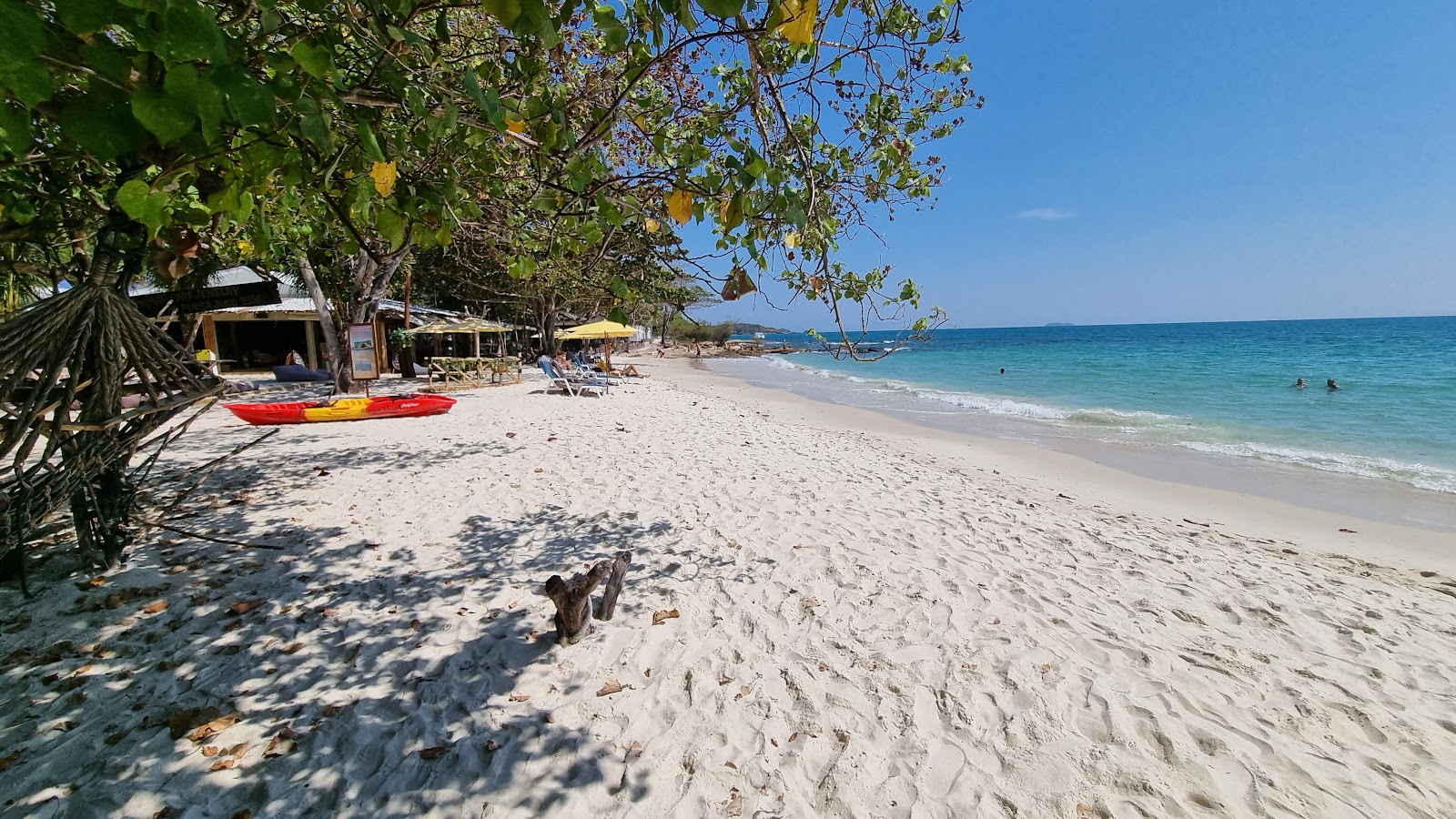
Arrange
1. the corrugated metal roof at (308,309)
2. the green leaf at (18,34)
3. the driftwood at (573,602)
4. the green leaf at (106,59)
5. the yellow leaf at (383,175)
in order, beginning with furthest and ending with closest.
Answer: the corrugated metal roof at (308,309) < the driftwood at (573,602) < the yellow leaf at (383,175) < the green leaf at (106,59) < the green leaf at (18,34)

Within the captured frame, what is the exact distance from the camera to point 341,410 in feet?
26.5

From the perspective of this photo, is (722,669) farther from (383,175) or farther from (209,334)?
(209,334)

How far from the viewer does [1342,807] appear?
2.08 meters

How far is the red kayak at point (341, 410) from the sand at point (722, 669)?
318 cm

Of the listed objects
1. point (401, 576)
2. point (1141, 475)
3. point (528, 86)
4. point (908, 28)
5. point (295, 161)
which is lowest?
point (1141, 475)

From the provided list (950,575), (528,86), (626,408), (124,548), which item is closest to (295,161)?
(528,86)

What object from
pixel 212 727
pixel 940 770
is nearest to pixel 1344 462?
pixel 940 770

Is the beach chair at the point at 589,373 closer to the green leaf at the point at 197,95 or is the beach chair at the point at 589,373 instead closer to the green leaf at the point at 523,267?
the green leaf at the point at 523,267

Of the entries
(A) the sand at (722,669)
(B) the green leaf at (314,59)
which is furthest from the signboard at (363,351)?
(B) the green leaf at (314,59)

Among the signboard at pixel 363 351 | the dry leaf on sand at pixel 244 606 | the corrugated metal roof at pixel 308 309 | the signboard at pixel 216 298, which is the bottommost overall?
the dry leaf on sand at pixel 244 606

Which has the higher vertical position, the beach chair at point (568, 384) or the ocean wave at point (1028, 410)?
the beach chair at point (568, 384)

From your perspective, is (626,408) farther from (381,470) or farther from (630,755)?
(630,755)

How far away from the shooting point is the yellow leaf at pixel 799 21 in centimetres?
141

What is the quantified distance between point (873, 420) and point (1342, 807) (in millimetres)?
11391
